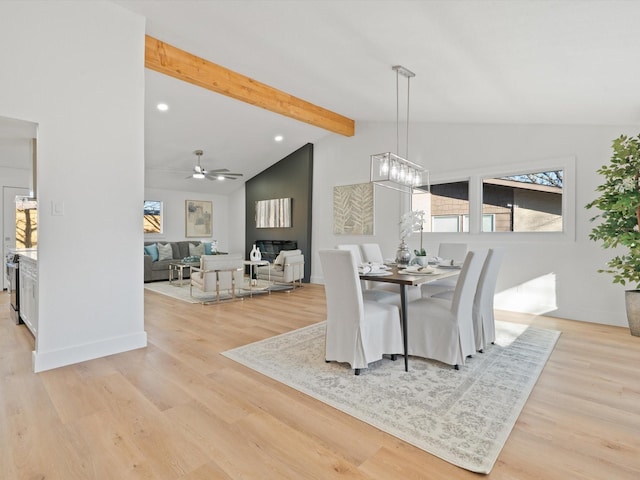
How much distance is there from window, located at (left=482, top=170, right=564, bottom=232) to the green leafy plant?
32.7 inches

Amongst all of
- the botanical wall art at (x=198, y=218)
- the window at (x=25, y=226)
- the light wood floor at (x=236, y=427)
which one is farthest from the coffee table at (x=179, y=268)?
the light wood floor at (x=236, y=427)

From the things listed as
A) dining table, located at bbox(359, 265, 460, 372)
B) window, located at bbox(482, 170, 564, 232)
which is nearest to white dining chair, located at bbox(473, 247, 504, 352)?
dining table, located at bbox(359, 265, 460, 372)

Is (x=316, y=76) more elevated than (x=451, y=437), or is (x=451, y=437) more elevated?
(x=316, y=76)

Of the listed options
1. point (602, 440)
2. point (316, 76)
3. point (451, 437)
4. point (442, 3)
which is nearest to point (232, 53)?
point (316, 76)

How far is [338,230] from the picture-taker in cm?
698

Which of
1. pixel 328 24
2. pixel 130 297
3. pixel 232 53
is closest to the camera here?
pixel 328 24

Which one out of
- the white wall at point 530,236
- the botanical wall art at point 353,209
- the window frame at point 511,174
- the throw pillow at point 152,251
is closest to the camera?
the white wall at point 530,236

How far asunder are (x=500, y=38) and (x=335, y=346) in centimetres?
273

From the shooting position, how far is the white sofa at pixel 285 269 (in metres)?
6.36

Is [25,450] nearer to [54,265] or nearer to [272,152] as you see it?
[54,265]

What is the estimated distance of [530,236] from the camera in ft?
15.1

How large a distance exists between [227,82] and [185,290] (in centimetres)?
387

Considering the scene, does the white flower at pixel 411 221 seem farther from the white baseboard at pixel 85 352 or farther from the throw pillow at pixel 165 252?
the throw pillow at pixel 165 252

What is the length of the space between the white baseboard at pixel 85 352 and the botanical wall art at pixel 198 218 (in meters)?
6.58
